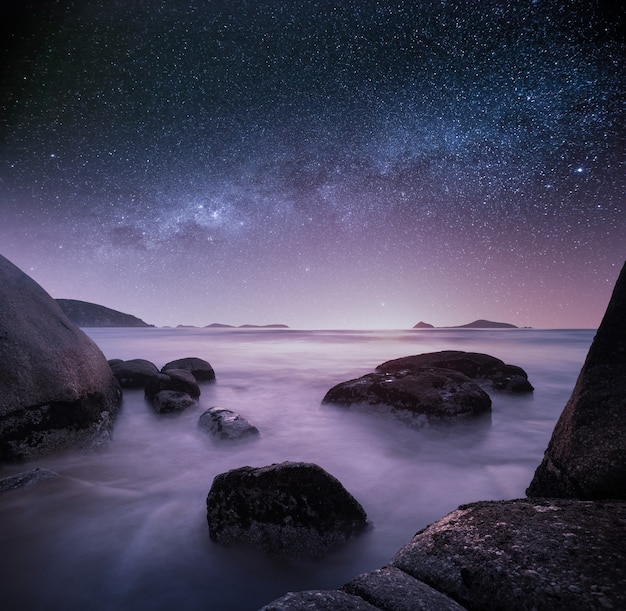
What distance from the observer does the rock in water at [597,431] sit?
231cm

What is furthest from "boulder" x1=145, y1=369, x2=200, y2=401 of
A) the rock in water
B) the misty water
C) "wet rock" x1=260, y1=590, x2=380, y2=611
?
the rock in water

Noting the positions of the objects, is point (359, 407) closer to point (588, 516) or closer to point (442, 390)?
point (442, 390)

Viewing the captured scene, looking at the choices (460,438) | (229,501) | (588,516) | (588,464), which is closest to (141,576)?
(229,501)

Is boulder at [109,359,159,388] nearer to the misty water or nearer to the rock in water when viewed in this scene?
the misty water

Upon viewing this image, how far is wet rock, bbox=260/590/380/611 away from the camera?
53.9 inches

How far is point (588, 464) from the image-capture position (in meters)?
2.39

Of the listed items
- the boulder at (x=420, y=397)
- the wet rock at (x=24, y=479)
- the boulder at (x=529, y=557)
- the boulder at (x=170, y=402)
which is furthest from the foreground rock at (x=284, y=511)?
the boulder at (x=170, y=402)

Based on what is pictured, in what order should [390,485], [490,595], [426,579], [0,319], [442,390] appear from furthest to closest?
1. [442,390]
2. [0,319]
3. [390,485]
4. [426,579]
5. [490,595]

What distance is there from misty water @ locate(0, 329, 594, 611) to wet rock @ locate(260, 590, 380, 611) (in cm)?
100

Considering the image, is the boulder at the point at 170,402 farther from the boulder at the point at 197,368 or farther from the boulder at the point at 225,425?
the boulder at the point at 197,368

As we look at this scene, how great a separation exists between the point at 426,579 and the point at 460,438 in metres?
3.93

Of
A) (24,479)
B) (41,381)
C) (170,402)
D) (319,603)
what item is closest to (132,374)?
(170,402)

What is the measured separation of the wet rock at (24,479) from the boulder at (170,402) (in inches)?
107

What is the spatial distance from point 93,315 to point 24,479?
471 feet
